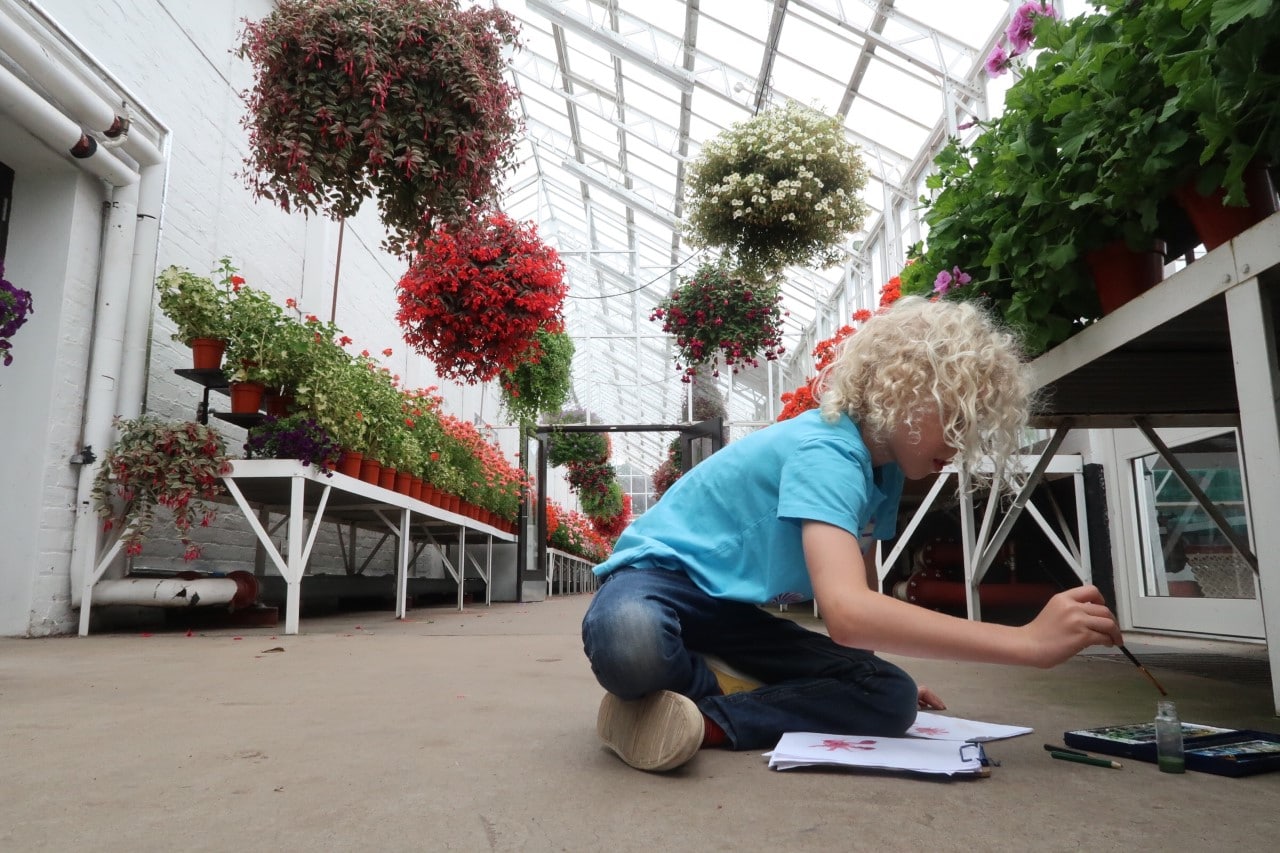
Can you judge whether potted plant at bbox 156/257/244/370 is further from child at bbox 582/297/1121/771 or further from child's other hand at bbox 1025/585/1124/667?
child's other hand at bbox 1025/585/1124/667

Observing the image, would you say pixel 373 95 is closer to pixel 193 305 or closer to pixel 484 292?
pixel 484 292

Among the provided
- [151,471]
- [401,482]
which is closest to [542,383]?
[401,482]

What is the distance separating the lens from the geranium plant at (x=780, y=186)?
15.6 ft

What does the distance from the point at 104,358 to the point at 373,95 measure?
7.61 ft

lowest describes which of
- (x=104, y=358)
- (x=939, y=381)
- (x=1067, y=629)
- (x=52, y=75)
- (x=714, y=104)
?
(x=1067, y=629)

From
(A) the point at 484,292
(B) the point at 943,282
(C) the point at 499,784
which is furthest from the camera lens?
(A) the point at 484,292

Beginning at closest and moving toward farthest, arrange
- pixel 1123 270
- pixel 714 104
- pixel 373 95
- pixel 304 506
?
pixel 1123 270, pixel 373 95, pixel 304 506, pixel 714 104

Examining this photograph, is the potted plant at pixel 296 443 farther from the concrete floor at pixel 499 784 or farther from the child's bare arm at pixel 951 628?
the child's bare arm at pixel 951 628

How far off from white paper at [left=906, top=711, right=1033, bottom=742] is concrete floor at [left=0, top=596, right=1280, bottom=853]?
0.03m

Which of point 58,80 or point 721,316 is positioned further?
point 721,316

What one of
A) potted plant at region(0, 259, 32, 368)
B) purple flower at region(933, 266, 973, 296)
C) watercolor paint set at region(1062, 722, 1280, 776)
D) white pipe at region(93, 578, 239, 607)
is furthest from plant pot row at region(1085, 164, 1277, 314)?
white pipe at region(93, 578, 239, 607)

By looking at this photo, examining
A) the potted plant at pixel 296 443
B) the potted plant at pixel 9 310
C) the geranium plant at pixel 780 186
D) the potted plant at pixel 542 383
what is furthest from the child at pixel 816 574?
the potted plant at pixel 542 383

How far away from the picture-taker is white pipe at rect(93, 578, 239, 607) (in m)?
3.92

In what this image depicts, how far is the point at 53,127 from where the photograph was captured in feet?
11.6
